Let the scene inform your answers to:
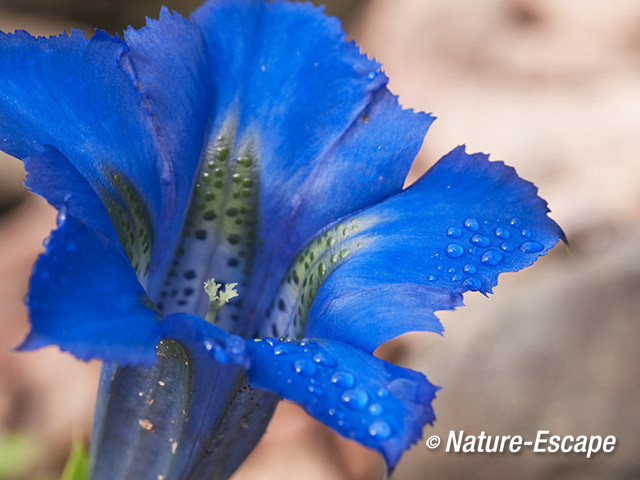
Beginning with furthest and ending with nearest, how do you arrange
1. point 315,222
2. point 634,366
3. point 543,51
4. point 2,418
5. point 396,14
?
point 396,14 < point 543,51 < point 2,418 < point 634,366 < point 315,222

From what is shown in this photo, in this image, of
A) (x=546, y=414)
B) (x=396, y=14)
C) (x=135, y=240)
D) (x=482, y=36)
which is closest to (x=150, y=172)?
(x=135, y=240)

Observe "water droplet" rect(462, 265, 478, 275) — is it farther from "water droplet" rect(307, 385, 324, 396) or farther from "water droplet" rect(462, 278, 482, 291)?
"water droplet" rect(307, 385, 324, 396)

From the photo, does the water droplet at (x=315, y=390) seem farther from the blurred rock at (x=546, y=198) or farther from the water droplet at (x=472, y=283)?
the blurred rock at (x=546, y=198)

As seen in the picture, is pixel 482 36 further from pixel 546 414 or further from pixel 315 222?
pixel 315 222

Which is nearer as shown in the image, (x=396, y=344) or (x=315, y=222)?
(x=315, y=222)

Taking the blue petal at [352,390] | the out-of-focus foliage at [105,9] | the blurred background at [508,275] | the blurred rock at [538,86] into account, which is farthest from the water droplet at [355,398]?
the out-of-focus foliage at [105,9]

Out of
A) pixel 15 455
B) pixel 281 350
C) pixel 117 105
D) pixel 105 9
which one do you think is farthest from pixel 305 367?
pixel 105 9
